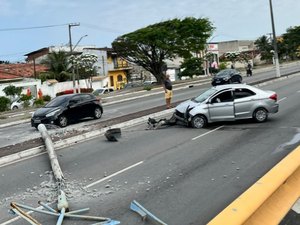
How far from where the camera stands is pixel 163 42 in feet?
170

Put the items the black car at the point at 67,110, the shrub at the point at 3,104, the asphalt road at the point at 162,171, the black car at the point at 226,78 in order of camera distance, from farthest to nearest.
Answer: the black car at the point at 226,78
the shrub at the point at 3,104
the black car at the point at 67,110
the asphalt road at the point at 162,171

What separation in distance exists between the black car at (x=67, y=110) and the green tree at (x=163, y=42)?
28969 mm

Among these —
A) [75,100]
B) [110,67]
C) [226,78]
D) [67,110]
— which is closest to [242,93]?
[67,110]

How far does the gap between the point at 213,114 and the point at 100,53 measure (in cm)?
6510

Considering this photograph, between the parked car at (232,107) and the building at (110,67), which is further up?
the building at (110,67)

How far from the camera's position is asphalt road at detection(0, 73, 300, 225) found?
741 centimetres

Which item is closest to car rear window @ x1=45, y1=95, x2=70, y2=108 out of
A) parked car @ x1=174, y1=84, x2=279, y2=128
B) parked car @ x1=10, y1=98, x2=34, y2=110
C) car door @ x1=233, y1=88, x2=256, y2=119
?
parked car @ x1=174, y1=84, x2=279, y2=128

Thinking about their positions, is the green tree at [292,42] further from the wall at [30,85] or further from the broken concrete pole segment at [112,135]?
the broken concrete pole segment at [112,135]

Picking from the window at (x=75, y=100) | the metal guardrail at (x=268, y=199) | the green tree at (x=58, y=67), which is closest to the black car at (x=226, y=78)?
the window at (x=75, y=100)

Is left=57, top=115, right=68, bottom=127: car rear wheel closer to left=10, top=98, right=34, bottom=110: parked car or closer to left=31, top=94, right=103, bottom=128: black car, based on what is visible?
left=31, top=94, right=103, bottom=128: black car

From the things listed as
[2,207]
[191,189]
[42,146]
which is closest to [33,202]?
[2,207]

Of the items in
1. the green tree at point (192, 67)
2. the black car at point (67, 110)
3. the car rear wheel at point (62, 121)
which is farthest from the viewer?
the green tree at point (192, 67)

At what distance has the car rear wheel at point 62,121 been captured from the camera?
68.0ft

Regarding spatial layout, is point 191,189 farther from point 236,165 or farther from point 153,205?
point 236,165
